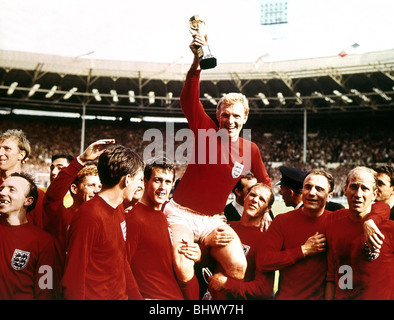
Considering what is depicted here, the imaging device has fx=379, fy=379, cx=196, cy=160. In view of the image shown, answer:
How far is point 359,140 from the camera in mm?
22500

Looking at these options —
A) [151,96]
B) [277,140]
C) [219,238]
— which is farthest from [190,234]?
[277,140]

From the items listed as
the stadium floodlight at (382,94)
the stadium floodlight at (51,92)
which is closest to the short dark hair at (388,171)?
the stadium floodlight at (382,94)

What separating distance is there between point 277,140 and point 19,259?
22291 millimetres

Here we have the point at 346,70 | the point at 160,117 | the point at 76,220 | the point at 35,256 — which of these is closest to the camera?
the point at 76,220

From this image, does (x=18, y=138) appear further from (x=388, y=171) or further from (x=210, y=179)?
(x=388, y=171)

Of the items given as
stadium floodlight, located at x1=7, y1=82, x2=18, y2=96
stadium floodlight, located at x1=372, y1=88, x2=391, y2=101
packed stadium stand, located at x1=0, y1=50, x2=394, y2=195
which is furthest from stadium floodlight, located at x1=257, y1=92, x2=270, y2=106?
stadium floodlight, located at x1=7, y1=82, x2=18, y2=96

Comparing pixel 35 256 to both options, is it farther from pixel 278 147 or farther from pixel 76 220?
pixel 278 147

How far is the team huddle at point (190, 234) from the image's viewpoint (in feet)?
8.00

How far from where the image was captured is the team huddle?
244 centimetres

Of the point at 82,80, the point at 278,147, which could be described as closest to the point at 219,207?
the point at 82,80

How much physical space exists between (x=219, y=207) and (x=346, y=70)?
16.8 m

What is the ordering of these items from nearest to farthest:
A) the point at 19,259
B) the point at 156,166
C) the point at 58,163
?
the point at 19,259, the point at 156,166, the point at 58,163

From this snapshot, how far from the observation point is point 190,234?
9.24 ft
